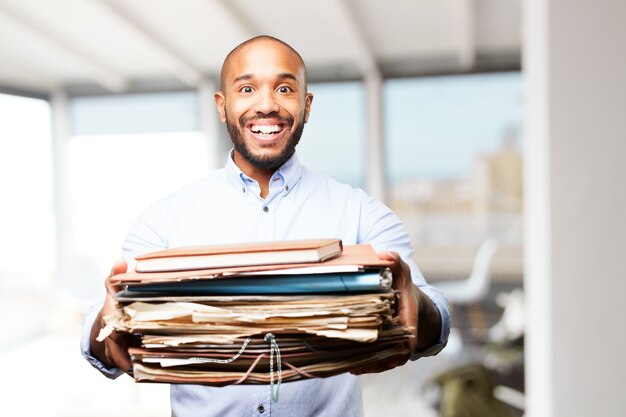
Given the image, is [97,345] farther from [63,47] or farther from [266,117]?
[63,47]

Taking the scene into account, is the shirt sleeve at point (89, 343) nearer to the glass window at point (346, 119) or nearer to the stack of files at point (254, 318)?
the stack of files at point (254, 318)

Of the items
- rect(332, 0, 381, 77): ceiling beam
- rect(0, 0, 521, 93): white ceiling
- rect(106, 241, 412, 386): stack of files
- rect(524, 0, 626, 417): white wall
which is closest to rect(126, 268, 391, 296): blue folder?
rect(106, 241, 412, 386): stack of files

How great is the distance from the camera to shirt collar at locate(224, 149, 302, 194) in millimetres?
826

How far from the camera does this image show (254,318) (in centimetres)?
63

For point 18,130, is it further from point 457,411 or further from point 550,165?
point 457,411

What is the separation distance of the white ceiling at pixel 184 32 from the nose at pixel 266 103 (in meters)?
1.35

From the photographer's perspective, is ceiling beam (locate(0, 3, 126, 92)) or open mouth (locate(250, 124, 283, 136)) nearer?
open mouth (locate(250, 124, 283, 136))

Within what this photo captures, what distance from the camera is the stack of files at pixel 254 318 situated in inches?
24.4

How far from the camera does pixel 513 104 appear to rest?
5.04m

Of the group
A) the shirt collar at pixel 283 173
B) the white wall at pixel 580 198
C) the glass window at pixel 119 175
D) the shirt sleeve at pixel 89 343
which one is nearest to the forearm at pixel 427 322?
the shirt collar at pixel 283 173

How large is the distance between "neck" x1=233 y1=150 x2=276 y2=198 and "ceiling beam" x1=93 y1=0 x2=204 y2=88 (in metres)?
1.83

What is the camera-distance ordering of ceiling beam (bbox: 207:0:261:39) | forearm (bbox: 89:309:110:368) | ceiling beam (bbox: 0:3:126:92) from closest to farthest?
forearm (bbox: 89:309:110:368) < ceiling beam (bbox: 207:0:261:39) < ceiling beam (bbox: 0:3:126:92)

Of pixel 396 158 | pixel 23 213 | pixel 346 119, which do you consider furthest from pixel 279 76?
pixel 396 158

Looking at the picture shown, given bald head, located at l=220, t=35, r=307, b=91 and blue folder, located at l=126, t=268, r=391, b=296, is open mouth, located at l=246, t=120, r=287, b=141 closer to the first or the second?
bald head, located at l=220, t=35, r=307, b=91
